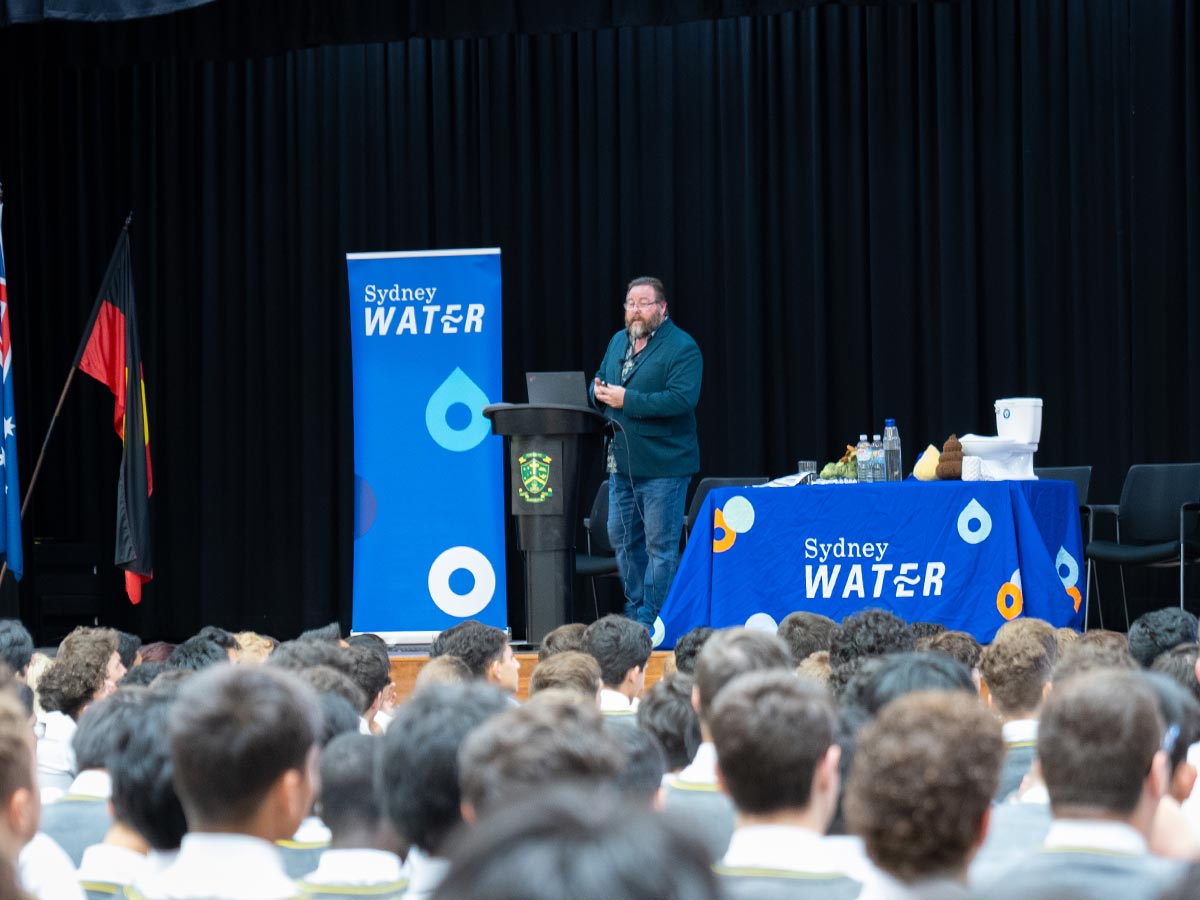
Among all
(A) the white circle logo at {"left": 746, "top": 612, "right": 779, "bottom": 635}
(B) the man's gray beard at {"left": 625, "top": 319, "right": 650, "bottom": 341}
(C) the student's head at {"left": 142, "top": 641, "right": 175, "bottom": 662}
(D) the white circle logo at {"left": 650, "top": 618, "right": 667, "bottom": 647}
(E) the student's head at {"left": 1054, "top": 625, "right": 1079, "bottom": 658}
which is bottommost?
(D) the white circle logo at {"left": 650, "top": 618, "right": 667, "bottom": 647}

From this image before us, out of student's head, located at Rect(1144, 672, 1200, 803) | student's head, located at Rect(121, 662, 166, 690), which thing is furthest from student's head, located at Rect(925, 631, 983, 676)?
student's head, located at Rect(121, 662, 166, 690)

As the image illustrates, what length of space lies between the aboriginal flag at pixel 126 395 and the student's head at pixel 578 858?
7362mm

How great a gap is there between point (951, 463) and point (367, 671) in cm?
288

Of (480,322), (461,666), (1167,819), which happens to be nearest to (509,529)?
(480,322)

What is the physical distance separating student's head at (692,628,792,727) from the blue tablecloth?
8.75ft

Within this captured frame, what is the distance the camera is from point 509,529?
8094mm

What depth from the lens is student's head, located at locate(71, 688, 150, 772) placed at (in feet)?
7.24

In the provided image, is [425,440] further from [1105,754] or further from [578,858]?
[578,858]

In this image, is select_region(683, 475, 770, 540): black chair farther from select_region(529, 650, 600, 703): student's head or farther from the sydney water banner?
select_region(529, 650, 600, 703): student's head

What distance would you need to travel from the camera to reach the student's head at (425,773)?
178 centimetres

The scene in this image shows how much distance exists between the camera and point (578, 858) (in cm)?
66

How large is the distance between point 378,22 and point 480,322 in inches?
79.1

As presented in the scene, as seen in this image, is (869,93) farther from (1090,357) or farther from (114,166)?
(114,166)

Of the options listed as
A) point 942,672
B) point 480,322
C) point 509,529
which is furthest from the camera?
point 509,529
